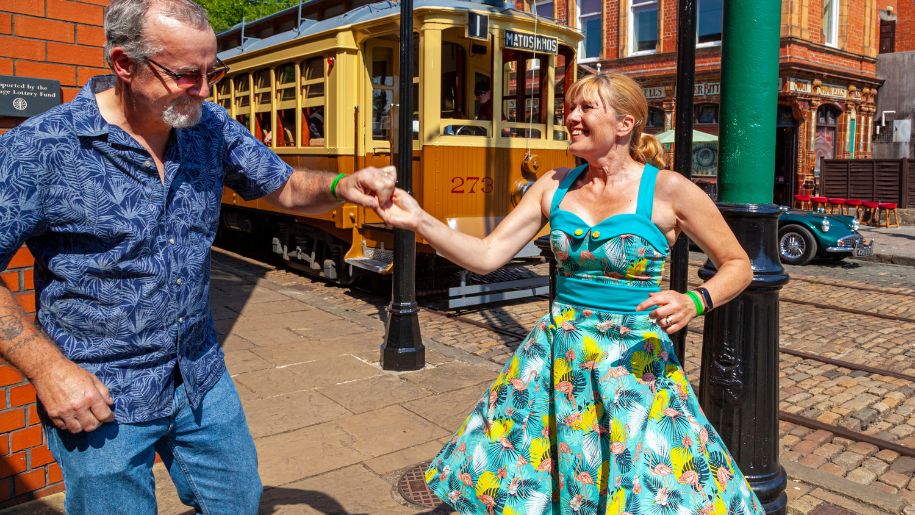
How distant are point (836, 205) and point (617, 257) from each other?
67.5ft

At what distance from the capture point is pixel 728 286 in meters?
2.64

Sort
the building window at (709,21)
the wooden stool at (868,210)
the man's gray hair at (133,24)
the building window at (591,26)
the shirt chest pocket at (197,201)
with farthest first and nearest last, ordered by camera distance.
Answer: the building window at (591,26), the building window at (709,21), the wooden stool at (868,210), the shirt chest pocket at (197,201), the man's gray hair at (133,24)

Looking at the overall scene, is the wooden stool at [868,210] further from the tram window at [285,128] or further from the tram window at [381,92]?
the tram window at [285,128]

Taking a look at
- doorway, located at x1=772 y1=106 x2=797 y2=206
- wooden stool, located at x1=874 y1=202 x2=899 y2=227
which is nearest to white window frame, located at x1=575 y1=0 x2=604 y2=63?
doorway, located at x1=772 y1=106 x2=797 y2=206

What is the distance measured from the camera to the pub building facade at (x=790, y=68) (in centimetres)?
2172

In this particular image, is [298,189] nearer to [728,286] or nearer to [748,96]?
[728,286]

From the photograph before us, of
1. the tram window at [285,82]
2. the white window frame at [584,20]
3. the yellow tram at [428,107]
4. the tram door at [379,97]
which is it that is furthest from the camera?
the white window frame at [584,20]

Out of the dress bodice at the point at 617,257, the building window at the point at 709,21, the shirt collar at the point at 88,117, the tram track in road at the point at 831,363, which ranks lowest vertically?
the tram track in road at the point at 831,363

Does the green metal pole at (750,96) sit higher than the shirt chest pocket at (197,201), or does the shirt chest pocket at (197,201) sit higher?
the green metal pole at (750,96)

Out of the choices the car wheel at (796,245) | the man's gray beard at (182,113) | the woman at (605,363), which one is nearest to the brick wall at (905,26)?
the car wheel at (796,245)

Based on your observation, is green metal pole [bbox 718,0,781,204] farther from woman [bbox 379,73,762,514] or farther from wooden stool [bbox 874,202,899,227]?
wooden stool [bbox 874,202,899,227]

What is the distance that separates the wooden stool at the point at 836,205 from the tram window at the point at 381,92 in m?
13.9

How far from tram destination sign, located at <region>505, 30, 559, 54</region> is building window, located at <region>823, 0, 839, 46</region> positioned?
16970 mm

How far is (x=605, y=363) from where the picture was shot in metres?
2.56
